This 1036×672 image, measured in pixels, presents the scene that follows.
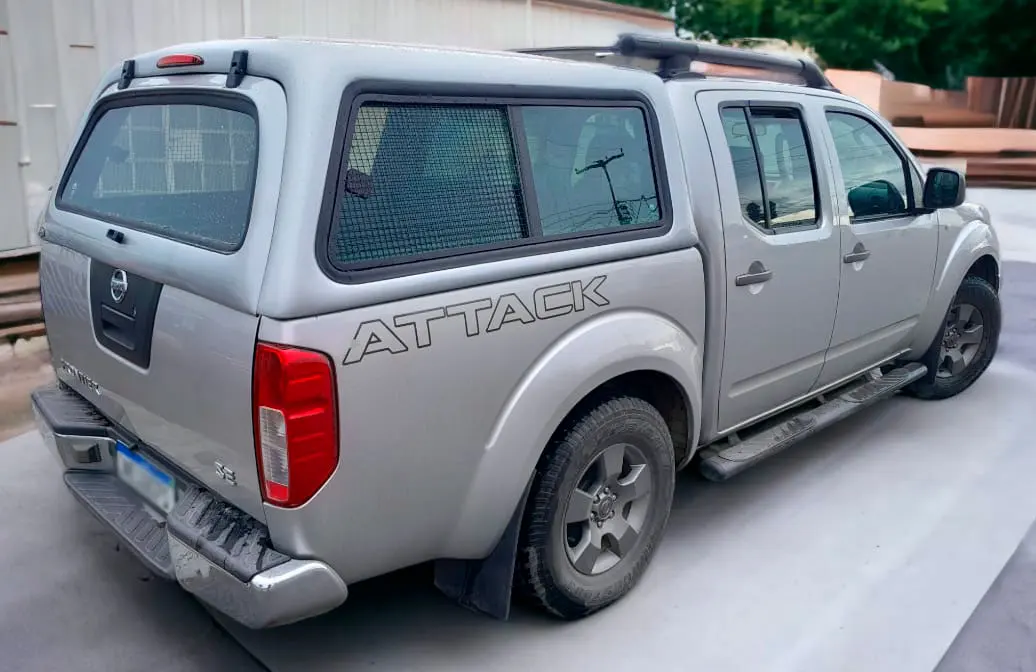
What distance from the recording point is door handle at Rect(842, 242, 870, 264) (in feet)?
13.6

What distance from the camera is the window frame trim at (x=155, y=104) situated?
8.00 feet

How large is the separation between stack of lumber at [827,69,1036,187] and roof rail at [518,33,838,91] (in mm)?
16302

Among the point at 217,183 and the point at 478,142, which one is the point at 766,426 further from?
the point at 217,183

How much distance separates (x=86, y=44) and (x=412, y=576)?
4.66m

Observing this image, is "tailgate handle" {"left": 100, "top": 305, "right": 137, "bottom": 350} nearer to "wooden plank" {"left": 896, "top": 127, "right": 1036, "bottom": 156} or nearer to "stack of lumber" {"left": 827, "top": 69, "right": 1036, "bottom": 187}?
"stack of lumber" {"left": 827, "top": 69, "right": 1036, "bottom": 187}

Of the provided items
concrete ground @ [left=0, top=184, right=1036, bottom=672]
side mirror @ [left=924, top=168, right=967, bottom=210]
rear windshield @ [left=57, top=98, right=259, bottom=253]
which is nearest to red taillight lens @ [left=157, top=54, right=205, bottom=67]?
rear windshield @ [left=57, top=98, right=259, bottom=253]

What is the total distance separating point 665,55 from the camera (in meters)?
3.54

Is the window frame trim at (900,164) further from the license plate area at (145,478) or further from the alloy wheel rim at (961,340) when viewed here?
the license plate area at (145,478)

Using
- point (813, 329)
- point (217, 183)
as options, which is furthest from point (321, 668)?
point (813, 329)

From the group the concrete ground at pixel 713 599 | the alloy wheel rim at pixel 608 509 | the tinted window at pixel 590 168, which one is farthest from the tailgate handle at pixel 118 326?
the alloy wheel rim at pixel 608 509

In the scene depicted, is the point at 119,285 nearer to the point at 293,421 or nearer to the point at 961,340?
the point at 293,421

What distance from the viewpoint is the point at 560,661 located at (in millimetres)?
2998

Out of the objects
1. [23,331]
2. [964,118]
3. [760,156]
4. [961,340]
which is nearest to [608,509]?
[760,156]

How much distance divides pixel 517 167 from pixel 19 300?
4459 millimetres
